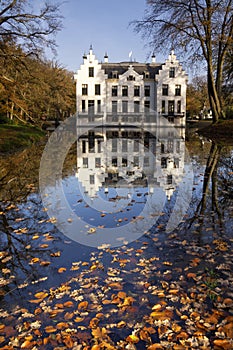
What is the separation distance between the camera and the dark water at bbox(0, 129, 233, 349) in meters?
3.11

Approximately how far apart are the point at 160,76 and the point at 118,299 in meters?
43.8

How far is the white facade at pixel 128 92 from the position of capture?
42.4 metres

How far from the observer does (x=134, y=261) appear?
Answer: 3744 mm

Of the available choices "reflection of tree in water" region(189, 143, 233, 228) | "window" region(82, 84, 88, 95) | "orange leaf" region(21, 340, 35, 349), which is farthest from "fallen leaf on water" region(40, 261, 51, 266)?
"window" region(82, 84, 88, 95)

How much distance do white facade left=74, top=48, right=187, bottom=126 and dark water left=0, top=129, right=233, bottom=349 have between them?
3496 centimetres

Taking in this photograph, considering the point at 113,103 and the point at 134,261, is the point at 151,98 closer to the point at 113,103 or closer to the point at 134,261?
the point at 113,103

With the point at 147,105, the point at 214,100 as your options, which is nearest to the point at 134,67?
the point at 147,105

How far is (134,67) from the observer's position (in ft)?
147

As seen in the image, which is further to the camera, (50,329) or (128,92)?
(128,92)

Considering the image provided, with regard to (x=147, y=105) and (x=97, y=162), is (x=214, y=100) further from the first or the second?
(x=147, y=105)

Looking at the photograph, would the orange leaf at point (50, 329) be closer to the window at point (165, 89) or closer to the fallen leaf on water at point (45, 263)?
the fallen leaf on water at point (45, 263)

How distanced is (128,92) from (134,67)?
4602 millimetres

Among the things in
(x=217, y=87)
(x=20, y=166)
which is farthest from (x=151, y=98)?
(x=20, y=166)

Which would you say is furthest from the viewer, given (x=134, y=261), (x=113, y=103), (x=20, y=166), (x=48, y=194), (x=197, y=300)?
(x=113, y=103)
